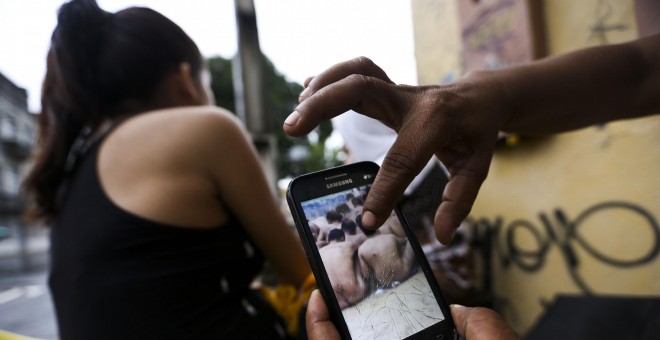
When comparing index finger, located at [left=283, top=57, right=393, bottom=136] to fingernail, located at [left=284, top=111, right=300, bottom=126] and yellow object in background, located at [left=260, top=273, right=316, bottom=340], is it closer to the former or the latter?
fingernail, located at [left=284, top=111, right=300, bottom=126]

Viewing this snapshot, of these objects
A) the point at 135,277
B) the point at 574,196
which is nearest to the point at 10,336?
the point at 135,277

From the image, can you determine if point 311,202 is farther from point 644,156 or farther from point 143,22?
point 644,156

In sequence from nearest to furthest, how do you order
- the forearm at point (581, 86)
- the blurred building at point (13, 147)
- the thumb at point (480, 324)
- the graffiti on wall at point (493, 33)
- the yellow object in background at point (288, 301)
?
the thumb at point (480, 324) < the forearm at point (581, 86) < the blurred building at point (13, 147) < the yellow object in background at point (288, 301) < the graffiti on wall at point (493, 33)

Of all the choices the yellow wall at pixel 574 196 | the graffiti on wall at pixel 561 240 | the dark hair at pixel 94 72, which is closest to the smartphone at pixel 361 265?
the dark hair at pixel 94 72

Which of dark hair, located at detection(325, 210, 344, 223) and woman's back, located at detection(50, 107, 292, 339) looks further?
woman's back, located at detection(50, 107, 292, 339)

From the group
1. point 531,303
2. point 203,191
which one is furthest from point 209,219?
point 531,303

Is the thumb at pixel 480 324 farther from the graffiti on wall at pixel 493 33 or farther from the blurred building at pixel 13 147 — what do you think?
the graffiti on wall at pixel 493 33

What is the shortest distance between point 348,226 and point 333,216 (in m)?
0.02

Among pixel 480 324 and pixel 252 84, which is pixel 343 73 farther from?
pixel 252 84

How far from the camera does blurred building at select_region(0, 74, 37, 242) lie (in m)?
0.80

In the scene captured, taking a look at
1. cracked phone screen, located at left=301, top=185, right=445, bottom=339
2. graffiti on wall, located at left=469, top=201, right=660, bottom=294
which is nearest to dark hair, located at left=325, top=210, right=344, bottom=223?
cracked phone screen, located at left=301, top=185, right=445, bottom=339

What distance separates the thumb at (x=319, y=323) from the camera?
465mm

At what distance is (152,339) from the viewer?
0.82m

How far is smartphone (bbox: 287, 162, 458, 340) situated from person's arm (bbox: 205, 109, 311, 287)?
1.46 ft
